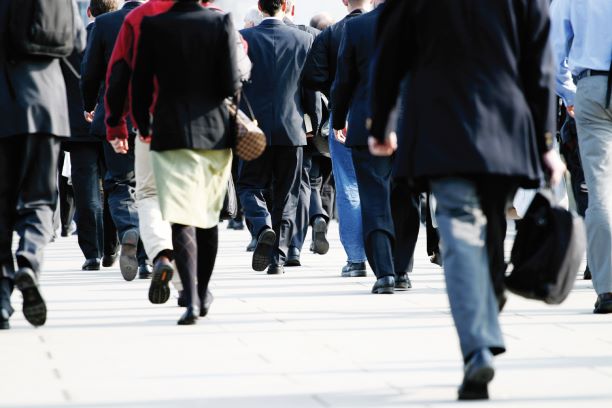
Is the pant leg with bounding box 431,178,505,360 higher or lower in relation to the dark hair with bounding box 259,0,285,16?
higher

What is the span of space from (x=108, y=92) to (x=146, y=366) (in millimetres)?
2344

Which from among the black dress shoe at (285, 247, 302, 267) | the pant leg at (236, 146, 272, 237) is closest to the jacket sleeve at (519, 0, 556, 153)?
the pant leg at (236, 146, 272, 237)

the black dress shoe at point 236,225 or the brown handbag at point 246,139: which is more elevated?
the brown handbag at point 246,139

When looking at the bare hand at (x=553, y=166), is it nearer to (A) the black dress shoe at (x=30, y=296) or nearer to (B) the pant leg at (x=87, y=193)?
(A) the black dress shoe at (x=30, y=296)

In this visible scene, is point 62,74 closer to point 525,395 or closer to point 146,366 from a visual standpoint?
point 146,366

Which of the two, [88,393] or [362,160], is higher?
[88,393]

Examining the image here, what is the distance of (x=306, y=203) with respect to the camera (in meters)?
12.6

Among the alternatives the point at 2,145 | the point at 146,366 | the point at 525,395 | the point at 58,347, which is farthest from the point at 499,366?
the point at 2,145

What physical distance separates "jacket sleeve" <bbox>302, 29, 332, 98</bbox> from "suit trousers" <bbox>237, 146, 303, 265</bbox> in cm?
74

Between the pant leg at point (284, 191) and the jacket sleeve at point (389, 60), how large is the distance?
5.84 m

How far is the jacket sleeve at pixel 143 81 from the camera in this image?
25.5ft

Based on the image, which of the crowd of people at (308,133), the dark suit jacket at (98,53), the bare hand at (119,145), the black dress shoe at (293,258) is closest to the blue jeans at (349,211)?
the crowd of people at (308,133)

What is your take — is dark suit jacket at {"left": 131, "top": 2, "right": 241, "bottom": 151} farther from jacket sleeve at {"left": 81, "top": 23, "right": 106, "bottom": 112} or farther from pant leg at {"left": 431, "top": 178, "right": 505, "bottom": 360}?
jacket sleeve at {"left": 81, "top": 23, "right": 106, "bottom": 112}

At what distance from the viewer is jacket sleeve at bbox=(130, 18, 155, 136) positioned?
7773 millimetres
